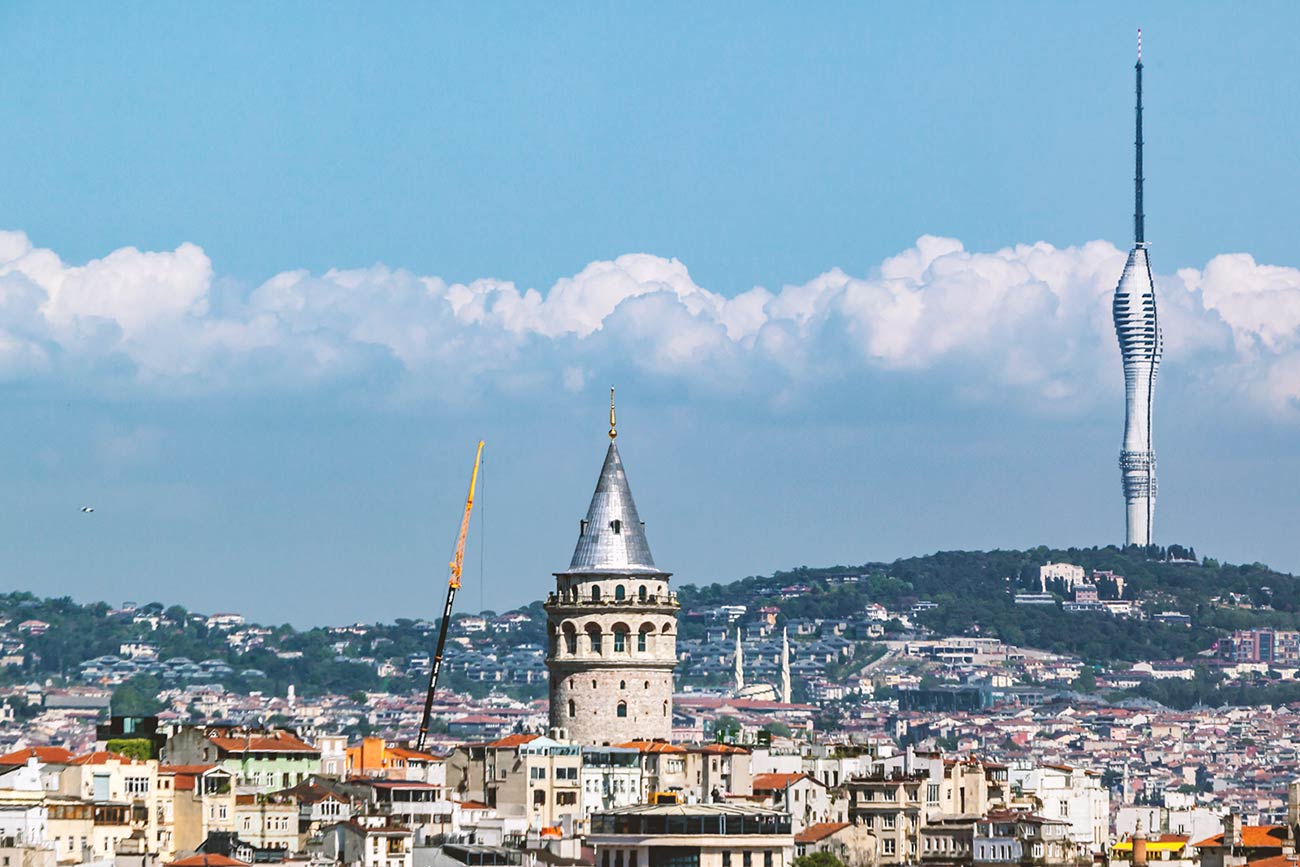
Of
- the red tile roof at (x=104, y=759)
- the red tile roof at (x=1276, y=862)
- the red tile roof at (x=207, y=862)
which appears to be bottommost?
the red tile roof at (x=1276, y=862)

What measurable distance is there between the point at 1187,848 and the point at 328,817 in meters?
21.6

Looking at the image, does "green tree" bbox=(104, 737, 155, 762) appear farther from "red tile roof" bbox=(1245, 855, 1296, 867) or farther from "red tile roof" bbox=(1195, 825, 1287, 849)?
"red tile roof" bbox=(1245, 855, 1296, 867)

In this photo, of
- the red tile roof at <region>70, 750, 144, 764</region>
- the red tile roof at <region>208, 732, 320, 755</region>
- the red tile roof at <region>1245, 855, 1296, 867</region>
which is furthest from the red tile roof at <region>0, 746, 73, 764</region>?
the red tile roof at <region>1245, 855, 1296, 867</region>

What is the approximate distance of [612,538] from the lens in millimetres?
92500

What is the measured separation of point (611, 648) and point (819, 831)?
10.4 meters

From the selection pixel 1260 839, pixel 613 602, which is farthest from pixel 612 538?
pixel 1260 839

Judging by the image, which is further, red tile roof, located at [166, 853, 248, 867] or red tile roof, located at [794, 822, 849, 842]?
red tile roof, located at [794, 822, 849, 842]

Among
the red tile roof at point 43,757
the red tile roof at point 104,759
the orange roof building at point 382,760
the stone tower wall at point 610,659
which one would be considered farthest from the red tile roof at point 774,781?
the red tile roof at point 43,757

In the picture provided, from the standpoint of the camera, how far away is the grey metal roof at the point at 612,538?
9212cm

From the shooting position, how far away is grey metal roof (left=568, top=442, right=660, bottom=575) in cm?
9212

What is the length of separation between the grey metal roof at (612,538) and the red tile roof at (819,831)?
9.95 meters

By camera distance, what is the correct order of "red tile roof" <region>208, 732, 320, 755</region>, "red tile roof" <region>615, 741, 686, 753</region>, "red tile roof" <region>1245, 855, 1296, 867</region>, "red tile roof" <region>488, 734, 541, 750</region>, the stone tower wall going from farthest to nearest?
the stone tower wall < "red tile roof" <region>488, 734, 541, 750</region> < "red tile roof" <region>615, 741, 686, 753</region> < "red tile roof" <region>208, 732, 320, 755</region> < "red tile roof" <region>1245, 855, 1296, 867</region>

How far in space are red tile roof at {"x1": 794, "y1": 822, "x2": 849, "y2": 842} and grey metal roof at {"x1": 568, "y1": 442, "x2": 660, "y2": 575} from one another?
32.6ft

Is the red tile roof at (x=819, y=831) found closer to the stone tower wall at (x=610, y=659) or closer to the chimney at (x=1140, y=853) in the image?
the chimney at (x=1140, y=853)
